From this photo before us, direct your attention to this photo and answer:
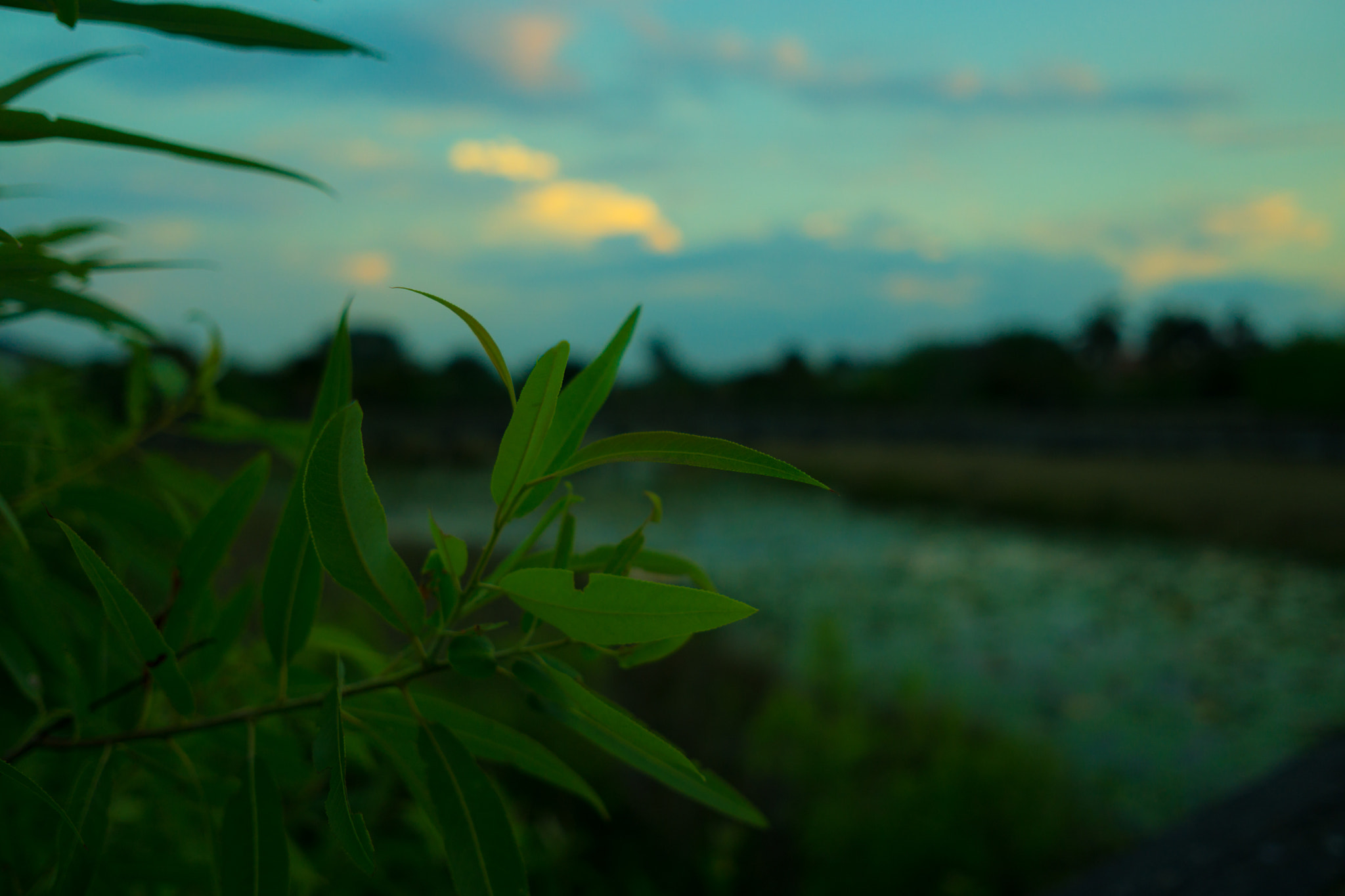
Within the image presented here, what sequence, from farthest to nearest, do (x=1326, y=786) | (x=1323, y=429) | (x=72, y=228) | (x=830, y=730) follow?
(x=1323, y=429) < (x=830, y=730) < (x=1326, y=786) < (x=72, y=228)

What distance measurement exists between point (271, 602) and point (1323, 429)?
21.6 meters

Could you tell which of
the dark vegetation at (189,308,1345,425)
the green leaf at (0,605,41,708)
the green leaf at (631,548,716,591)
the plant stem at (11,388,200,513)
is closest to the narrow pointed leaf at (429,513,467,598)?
the green leaf at (631,548,716,591)

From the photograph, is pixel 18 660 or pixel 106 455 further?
pixel 106 455

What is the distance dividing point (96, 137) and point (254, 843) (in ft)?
1.28

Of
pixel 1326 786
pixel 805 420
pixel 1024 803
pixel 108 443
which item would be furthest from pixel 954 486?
pixel 108 443

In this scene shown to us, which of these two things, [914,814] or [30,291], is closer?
[30,291]

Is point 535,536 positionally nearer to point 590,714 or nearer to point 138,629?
point 590,714

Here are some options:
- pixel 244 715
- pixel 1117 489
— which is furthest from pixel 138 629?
pixel 1117 489

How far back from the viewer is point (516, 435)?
38 cm

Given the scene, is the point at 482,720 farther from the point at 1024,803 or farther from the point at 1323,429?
the point at 1323,429

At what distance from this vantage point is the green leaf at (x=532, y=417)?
0.38 metres

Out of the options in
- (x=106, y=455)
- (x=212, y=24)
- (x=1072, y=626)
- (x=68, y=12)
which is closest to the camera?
(x=68, y=12)

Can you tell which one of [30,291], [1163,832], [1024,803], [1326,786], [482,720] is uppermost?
[30,291]

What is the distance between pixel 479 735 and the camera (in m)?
0.54
